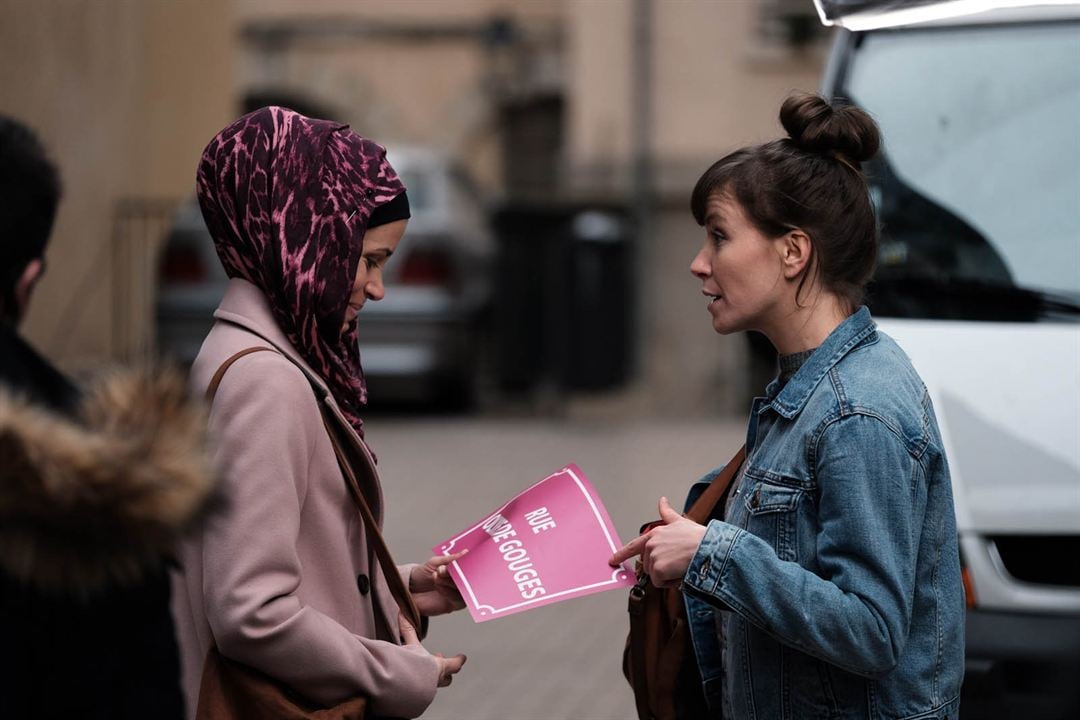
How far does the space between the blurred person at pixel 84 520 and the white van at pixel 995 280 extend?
5.91ft

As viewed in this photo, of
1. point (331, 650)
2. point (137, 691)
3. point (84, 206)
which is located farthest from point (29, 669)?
point (84, 206)

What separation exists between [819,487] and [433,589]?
0.83 meters

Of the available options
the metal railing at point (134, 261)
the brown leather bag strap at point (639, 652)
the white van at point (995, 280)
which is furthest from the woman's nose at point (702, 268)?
the metal railing at point (134, 261)

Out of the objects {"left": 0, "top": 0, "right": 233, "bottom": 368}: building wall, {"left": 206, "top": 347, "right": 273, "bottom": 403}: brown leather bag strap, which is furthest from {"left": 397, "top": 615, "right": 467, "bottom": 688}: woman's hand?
{"left": 0, "top": 0, "right": 233, "bottom": 368}: building wall

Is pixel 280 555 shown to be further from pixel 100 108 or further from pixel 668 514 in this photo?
pixel 100 108

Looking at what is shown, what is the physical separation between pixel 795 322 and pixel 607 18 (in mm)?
15426

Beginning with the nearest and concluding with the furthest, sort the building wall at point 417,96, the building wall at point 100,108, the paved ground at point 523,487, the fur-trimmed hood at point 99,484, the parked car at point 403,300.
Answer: the fur-trimmed hood at point 99,484
the paved ground at point 523,487
the building wall at point 100,108
the building wall at point 417,96
the parked car at point 403,300

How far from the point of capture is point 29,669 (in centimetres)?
185

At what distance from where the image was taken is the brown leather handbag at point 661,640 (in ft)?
9.16

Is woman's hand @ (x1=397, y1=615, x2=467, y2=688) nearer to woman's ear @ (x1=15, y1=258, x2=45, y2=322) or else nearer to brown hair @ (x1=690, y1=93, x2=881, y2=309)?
brown hair @ (x1=690, y1=93, x2=881, y2=309)

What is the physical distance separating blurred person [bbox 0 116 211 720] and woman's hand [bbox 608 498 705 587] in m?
0.80

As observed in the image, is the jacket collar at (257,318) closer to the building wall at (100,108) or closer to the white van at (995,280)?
the white van at (995,280)

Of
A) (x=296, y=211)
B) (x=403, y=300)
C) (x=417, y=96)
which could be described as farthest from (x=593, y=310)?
(x=296, y=211)

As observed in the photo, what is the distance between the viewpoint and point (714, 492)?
282 cm
